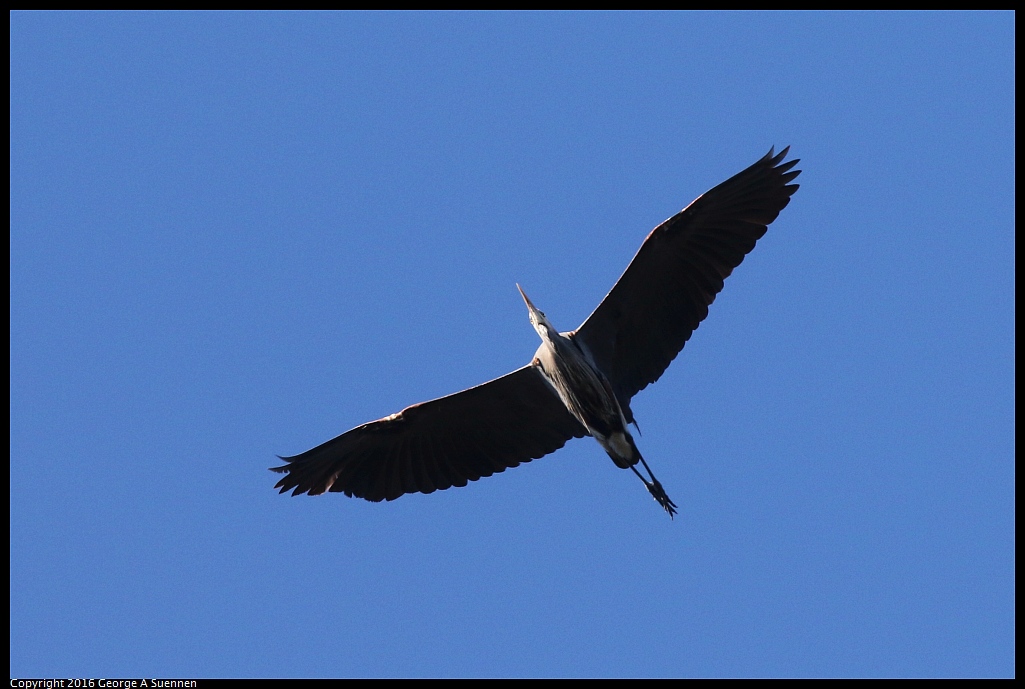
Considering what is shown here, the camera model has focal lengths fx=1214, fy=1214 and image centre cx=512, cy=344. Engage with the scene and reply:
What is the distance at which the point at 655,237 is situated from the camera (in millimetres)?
14414

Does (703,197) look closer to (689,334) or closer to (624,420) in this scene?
(689,334)

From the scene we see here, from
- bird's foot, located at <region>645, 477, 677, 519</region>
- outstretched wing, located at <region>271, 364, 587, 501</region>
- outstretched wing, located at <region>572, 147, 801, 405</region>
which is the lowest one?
bird's foot, located at <region>645, 477, 677, 519</region>

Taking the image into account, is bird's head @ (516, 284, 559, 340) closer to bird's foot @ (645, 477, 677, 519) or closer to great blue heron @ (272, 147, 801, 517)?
great blue heron @ (272, 147, 801, 517)

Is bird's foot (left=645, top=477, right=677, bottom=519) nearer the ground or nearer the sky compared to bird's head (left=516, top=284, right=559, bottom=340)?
nearer the ground

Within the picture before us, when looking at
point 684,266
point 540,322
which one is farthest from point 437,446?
point 684,266

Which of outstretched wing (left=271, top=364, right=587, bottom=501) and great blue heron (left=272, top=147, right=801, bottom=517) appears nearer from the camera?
great blue heron (left=272, top=147, right=801, bottom=517)

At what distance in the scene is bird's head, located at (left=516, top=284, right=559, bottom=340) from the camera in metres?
14.6

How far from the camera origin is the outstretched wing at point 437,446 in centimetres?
1542

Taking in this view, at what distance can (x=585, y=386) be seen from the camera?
14.4 m

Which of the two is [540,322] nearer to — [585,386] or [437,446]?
[585,386]

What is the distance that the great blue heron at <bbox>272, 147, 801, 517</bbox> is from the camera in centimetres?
1448

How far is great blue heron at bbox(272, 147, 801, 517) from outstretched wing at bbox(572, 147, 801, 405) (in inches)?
0.5

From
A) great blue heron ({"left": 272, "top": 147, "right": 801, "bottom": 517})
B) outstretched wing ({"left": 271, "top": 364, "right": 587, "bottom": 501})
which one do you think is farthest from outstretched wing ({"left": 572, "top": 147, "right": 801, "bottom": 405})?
outstretched wing ({"left": 271, "top": 364, "right": 587, "bottom": 501})
